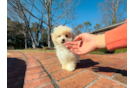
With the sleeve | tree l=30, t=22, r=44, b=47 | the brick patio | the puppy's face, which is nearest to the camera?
the sleeve

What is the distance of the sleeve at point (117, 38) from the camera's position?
0.61 m

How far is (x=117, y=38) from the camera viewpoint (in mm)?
636

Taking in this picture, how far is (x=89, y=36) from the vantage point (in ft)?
2.77

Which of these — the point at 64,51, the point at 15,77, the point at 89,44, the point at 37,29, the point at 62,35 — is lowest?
the point at 15,77

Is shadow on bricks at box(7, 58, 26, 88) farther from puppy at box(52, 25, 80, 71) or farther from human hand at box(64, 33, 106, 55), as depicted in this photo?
human hand at box(64, 33, 106, 55)

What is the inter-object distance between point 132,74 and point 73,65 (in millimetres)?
814

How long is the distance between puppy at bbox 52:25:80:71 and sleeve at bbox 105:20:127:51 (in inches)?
26.4

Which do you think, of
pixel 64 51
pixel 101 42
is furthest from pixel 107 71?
pixel 64 51

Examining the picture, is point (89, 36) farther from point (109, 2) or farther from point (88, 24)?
point (88, 24)

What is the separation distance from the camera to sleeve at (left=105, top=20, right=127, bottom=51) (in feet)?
1.99

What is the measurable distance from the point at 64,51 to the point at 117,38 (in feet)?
2.85

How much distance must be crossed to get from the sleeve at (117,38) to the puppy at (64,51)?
26.4 inches

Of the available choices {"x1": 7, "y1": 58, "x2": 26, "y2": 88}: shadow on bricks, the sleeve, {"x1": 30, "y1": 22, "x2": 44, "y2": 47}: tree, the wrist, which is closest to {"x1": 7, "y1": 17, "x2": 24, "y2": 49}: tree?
{"x1": 7, "y1": 58, "x2": 26, "y2": 88}: shadow on bricks

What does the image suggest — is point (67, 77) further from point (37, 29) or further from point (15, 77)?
point (37, 29)
